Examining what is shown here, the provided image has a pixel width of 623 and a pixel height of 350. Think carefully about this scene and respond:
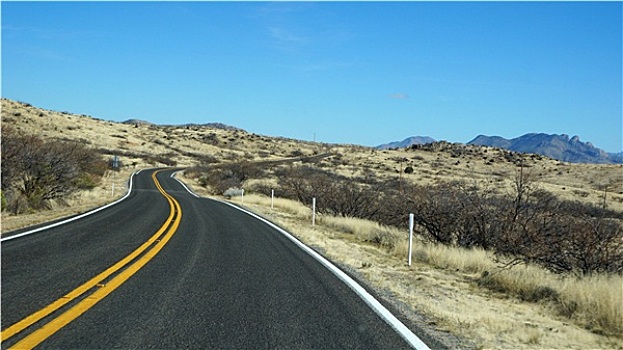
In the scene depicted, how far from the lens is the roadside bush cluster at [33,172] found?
22.9 meters

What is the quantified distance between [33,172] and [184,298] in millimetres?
21925

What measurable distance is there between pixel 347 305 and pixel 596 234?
714cm

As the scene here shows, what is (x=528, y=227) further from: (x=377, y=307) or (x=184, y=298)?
(x=184, y=298)

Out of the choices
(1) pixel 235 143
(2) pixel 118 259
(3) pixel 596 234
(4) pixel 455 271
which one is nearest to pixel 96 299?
(2) pixel 118 259

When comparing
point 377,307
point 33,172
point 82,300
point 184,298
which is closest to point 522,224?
point 377,307

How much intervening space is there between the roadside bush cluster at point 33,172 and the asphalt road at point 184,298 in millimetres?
12804

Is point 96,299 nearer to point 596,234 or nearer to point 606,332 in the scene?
point 606,332

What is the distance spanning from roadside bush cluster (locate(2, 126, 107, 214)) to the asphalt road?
12804 mm

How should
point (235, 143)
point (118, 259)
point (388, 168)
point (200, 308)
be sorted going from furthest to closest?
1. point (235, 143)
2. point (388, 168)
3. point (118, 259)
4. point (200, 308)

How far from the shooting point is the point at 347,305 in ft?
23.3

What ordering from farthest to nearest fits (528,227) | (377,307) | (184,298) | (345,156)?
1. (345,156)
2. (528,227)
3. (377,307)
4. (184,298)

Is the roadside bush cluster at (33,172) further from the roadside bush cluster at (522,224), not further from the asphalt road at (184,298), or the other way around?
the roadside bush cluster at (522,224)

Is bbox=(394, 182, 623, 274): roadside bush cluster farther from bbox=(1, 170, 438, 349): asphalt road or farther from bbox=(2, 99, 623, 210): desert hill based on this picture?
bbox=(2, 99, 623, 210): desert hill

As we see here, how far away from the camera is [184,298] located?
6891 millimetres
